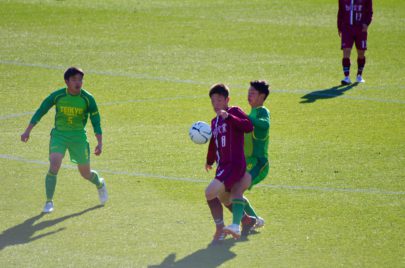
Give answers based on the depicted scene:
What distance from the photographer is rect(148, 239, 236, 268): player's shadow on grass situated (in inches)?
402

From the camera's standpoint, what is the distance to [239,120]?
34.9 ft

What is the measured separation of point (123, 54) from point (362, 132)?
31.9 feet

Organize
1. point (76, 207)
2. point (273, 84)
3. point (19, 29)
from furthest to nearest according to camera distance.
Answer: point (19, 29)
point (273, 84)
point (76, 207)

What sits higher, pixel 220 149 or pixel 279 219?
pixel 220 149

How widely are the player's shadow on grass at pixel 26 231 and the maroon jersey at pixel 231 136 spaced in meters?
2.51

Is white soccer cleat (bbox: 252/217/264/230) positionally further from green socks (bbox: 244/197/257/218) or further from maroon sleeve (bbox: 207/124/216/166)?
maroon sleeve (bbox: 207/124/216/166)

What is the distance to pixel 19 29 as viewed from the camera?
89.9 ft

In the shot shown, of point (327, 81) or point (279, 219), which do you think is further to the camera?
point (327, 81)

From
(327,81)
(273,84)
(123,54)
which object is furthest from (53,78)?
(327,81)

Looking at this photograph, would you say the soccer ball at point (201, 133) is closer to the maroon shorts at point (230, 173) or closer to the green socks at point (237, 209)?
the maroon shorts at point (230, 173)

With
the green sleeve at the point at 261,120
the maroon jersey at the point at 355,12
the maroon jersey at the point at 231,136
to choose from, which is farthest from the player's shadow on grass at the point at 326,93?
A: the maroon jersey at the point at 231,136

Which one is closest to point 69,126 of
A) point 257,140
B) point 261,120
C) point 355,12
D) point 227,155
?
point 227,155

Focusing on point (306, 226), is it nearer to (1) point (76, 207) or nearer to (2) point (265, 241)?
(2) point (265, 241)

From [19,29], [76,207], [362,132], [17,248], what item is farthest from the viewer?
[19,29]
